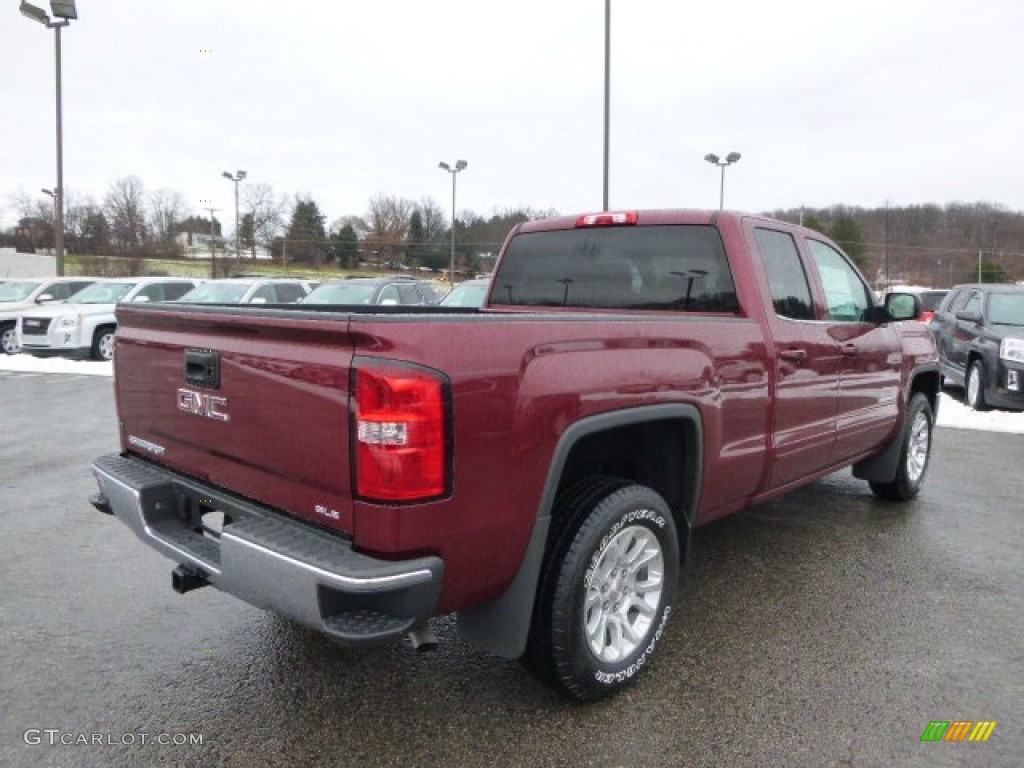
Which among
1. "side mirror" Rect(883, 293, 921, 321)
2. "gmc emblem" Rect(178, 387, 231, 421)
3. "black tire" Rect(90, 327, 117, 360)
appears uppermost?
"side mirror" Rect(883, 293, 921, 321)

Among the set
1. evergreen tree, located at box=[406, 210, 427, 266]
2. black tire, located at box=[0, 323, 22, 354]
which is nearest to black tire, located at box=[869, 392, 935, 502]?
black tire, located at box=[0, 323, 22, 354]

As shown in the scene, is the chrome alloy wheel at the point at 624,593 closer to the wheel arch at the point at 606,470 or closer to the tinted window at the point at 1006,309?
the wheel arch at the point at 606,470

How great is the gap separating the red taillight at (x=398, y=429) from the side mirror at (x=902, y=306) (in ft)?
11.9

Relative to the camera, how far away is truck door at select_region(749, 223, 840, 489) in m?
3.93

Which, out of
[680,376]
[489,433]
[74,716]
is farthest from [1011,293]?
[74,716]

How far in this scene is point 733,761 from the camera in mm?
2652

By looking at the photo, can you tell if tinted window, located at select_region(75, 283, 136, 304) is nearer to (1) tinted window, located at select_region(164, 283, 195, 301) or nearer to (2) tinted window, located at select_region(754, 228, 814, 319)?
(1) tinted window, located at select_region(164, 283, 195, 301)

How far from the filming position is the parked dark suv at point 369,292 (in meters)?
13.9

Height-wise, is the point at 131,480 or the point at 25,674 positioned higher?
the point at 131,480

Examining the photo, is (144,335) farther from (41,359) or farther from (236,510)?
(41,359)

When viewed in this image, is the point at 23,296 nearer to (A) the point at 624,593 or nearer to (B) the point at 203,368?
(B) the point at 203,368

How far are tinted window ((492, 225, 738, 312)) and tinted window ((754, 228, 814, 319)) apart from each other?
0.94 feet

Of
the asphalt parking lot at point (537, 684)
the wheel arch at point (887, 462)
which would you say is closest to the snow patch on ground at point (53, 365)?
the asphalt parking lot at point (537, 684)

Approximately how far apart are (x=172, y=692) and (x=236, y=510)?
84cm
